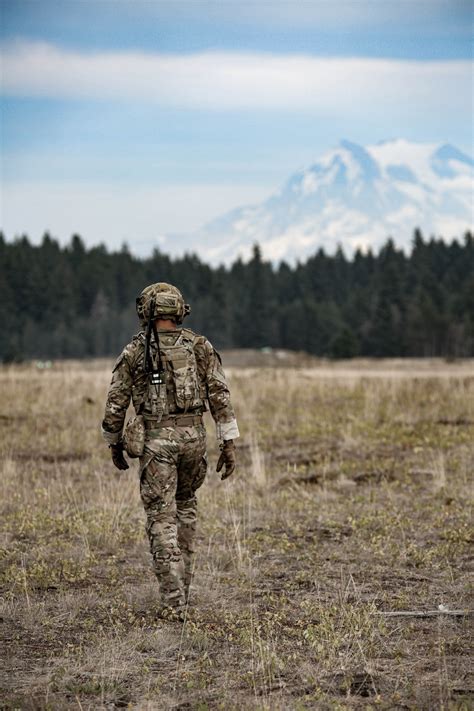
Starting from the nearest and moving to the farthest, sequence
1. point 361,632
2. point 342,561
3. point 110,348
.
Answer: point 361,632 → point 342,561 → point 110,348

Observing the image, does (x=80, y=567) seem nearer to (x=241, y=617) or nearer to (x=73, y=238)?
(x=241, y=617)

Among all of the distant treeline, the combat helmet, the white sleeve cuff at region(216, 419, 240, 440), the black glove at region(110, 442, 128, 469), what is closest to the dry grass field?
the black glove at region(110, 442, 128, 469)

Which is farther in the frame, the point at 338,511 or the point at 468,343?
the point at 468,343

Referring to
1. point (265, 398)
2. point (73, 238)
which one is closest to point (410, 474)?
point (265, 398)

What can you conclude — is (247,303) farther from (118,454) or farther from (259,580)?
(118,454)

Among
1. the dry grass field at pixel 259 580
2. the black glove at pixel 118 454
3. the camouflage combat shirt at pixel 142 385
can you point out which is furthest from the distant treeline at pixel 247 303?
the black glove at pixel 118 454

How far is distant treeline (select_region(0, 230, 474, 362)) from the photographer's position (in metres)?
106

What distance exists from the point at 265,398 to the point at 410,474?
28.9 ft

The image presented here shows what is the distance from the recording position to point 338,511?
10.7 meters

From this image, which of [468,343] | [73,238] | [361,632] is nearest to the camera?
[361,632]

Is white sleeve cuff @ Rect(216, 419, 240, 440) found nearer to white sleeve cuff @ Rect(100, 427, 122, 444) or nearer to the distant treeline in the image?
white sleeve cuff @ Rect(100, 427, 122, 444)

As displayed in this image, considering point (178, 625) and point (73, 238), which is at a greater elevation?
point (73, 238)

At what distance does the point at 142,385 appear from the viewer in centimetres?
721

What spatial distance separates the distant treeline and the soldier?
92.6 m
